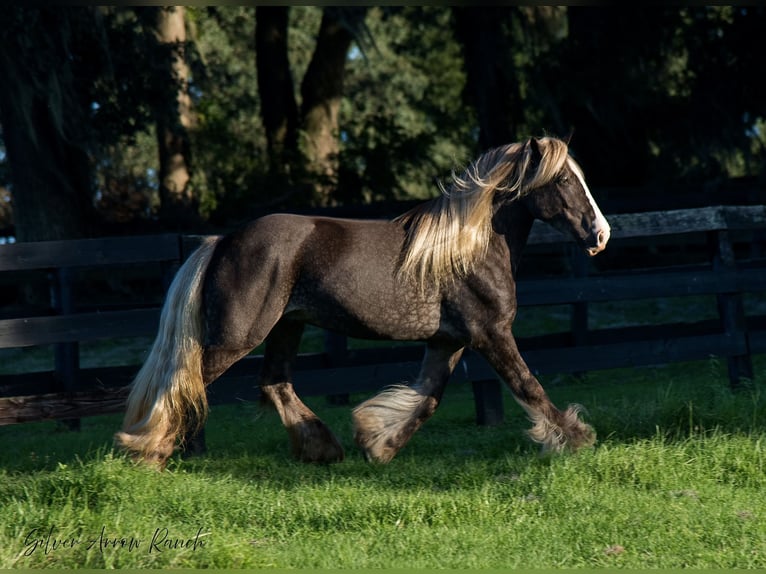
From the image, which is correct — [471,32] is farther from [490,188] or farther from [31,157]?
[490,188]

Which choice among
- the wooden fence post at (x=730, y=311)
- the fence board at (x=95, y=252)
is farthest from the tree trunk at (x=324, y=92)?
the fence board at (x=95, y=252)

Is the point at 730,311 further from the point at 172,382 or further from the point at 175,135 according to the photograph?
the point at 175,135

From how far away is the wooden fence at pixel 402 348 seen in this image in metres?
7.08

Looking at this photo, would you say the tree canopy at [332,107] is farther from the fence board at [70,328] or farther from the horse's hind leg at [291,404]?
the horse's hind leg at [291,404]

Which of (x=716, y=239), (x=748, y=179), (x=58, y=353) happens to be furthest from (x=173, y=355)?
(x=748, y=179)

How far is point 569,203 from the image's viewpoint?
619 cm

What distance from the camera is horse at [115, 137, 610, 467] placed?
19.6ft

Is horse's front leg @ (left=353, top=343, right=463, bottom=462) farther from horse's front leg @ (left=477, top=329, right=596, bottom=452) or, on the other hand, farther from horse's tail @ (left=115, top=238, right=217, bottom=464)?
horse's tail @ (left=115, top=238, right=217, bottom=464)

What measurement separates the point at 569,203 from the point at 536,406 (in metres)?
1.27

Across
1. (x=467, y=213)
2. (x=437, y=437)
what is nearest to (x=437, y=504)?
(x=467, y=213)

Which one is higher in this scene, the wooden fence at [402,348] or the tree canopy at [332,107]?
the tree canopy at [332,107]

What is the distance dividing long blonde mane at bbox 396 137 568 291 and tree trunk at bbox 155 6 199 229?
27.8 feet

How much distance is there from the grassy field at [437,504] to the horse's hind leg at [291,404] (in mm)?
120

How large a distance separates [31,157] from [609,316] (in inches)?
336
